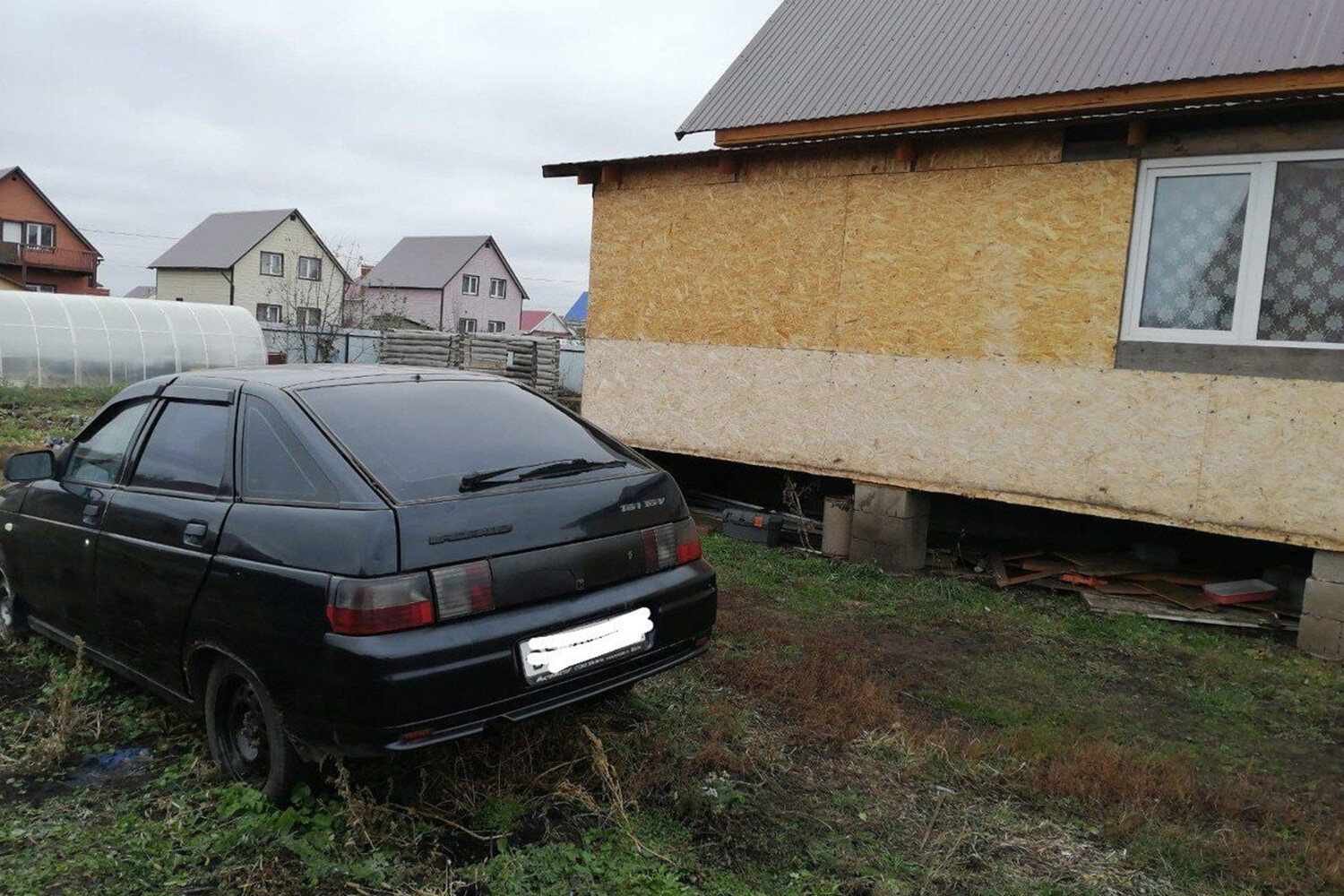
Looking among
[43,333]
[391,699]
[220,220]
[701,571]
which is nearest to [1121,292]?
[701,571]

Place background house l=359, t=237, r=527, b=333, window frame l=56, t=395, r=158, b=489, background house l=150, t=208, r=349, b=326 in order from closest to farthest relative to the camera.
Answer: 1. window frame l=56, t=395, r=158, b=489
2. background house l=150, t=208, r=349, b=326
3. background house l=359, t=237, r=527, b=333

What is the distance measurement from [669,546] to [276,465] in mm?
1545

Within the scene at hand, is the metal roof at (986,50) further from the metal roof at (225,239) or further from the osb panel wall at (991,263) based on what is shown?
the metal roof at (225,239)

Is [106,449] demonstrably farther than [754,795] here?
Yes

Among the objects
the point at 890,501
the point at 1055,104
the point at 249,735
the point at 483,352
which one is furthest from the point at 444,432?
the point at 483,352

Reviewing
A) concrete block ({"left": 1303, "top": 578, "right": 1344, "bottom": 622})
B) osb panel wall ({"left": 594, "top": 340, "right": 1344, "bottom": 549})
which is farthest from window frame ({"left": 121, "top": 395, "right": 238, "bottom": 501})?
concrete block ({"left": 1303, "top": 578, "right": 1344, "bottom": 622})

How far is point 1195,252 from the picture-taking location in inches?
258

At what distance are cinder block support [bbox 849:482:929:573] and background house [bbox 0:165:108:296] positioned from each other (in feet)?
162

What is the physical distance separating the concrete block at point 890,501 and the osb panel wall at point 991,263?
1182mm

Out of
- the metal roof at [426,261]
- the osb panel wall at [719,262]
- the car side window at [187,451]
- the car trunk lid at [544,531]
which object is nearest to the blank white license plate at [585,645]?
the car trunk lid at [544,531]

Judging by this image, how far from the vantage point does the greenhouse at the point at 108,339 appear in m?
21.6

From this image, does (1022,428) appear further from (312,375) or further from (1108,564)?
(312,375)

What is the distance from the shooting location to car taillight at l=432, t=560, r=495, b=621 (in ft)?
9.80

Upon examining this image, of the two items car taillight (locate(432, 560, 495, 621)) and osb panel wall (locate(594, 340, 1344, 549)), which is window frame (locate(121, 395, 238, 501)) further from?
osb panel wall (locate(594, 340, 1344, 549))
